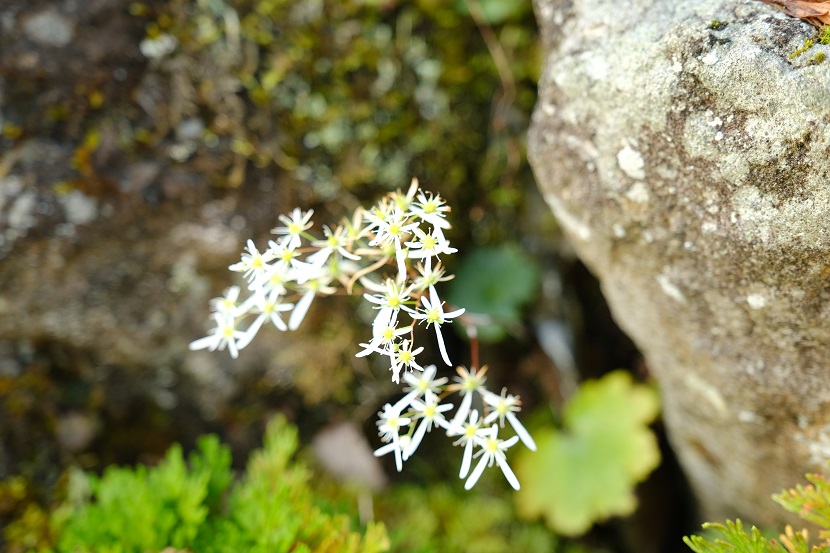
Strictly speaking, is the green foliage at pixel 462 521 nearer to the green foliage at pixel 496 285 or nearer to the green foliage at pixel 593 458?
the green foliage at pixel 593 458

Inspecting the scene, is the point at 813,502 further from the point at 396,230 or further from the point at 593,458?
the point at 396,230

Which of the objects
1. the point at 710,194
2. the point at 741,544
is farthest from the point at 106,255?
the point at 741,544

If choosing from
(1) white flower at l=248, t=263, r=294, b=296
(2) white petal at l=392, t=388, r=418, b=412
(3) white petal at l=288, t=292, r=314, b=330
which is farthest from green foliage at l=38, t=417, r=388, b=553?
(1) white flower at l=248, t=263, r=294, b=296

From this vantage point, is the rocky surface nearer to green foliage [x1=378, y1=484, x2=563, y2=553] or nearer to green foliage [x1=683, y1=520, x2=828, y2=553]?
green foliage [x1=378, y1=484, x2=563, y2=553]

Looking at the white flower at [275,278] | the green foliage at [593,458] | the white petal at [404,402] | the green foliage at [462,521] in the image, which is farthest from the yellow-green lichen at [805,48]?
the green foliage at [462,521]

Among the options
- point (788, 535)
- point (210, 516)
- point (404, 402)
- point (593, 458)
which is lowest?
point (593, 458)

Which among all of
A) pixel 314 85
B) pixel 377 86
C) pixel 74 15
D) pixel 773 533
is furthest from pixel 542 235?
pixel 74 15

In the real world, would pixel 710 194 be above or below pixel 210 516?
above
